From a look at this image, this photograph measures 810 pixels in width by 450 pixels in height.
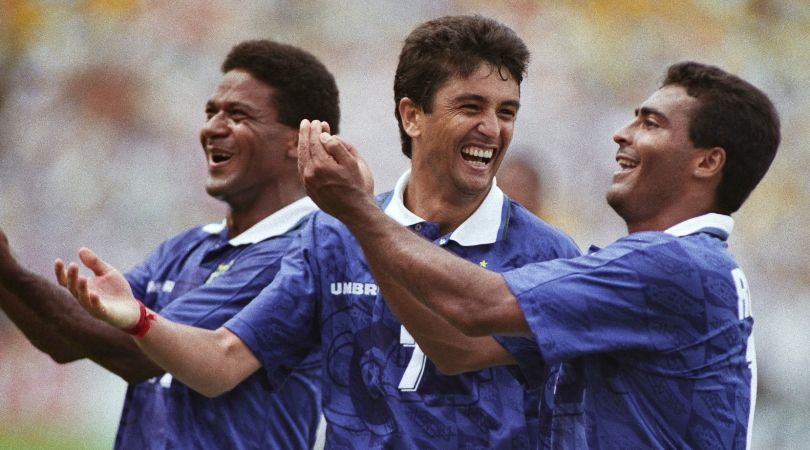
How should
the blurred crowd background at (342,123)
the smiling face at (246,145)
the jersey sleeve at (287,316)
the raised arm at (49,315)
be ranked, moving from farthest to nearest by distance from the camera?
1. the blurred crowd background at (342,123)
2. the smiling face at (246,145)
3. the raised arm at (49,315)
4. the jersey sleeve at (287,316)

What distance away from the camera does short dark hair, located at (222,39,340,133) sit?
5.05 meters

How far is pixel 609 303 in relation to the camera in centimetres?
332

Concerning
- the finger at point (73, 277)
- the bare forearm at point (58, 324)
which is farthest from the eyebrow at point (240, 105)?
the finger at point (73, 277)

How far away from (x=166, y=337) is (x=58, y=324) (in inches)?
36.8

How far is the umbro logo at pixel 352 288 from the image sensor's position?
384 cm

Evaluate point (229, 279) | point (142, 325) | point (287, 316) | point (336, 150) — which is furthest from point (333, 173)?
point (229, 279)

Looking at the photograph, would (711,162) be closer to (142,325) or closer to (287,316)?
(287,316)

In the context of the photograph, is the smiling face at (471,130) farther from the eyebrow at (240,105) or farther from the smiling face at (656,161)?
the eyebrow at (240,105)

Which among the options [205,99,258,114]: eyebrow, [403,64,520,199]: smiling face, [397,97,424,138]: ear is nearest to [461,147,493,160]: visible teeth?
[403,64,520,199]: smiling face

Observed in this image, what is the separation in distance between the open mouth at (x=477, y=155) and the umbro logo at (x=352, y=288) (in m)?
0.47

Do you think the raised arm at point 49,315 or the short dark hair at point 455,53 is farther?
the raised arm at point 49,315

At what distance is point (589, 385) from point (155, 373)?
1773 millimetres

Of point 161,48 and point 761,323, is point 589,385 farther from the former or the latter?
point 161,48

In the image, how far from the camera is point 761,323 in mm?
8312
